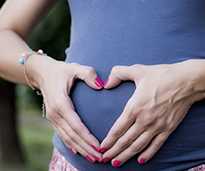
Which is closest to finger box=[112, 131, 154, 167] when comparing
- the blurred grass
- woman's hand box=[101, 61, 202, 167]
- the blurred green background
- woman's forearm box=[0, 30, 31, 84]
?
woman's hand box=[101, 61, 202, 167]

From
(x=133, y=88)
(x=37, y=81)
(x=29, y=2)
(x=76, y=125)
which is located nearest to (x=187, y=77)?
(x=133, y=88)

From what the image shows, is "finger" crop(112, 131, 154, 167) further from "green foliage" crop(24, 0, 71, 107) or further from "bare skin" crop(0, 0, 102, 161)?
"green foliage" crop(24, 0, 71, 107)

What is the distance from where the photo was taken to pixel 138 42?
2.04 m

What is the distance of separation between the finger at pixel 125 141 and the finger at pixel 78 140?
3cm

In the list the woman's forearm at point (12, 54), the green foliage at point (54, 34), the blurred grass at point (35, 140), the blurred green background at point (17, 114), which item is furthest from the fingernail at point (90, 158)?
the blurred grass at point (35, 140)

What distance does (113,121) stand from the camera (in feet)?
6.59

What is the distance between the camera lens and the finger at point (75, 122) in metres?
2.00

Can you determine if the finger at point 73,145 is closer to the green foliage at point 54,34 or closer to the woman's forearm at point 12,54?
the woman's forearm at point 12,54

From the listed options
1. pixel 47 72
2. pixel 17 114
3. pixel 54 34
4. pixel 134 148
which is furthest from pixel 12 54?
pixel 17 114

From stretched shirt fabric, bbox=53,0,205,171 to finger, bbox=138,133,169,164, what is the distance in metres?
0.03

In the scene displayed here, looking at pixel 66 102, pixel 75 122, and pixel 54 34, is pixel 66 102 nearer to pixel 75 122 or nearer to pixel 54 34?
pixel 75 122

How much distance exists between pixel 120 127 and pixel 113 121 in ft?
0.24

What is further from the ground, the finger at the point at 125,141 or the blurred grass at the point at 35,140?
the finger at the point at 125,141

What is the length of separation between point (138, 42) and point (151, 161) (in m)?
0.31
